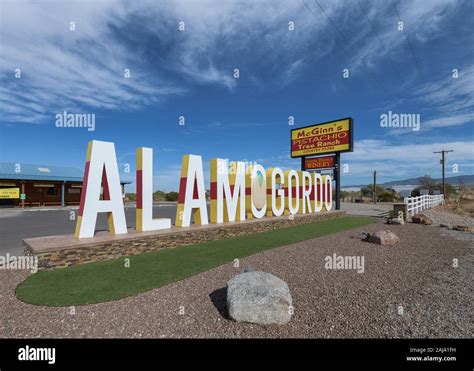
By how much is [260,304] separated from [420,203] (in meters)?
22.3

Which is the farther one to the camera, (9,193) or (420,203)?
(9,193)

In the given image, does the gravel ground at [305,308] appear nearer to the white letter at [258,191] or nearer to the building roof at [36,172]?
the white letter at [258,191]

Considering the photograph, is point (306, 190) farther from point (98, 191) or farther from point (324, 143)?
point (98, 191)

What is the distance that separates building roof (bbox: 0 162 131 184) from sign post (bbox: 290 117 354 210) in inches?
948

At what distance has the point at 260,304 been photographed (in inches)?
134

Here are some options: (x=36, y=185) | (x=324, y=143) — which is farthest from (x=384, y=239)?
(x=36, y=185)

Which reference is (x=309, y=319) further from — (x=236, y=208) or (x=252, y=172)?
(x=252, y=172)

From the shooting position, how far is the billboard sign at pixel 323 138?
57.6 feet

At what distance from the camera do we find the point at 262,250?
760 cm

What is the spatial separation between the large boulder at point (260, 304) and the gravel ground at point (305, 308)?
0.11m

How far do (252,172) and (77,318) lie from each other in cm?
965

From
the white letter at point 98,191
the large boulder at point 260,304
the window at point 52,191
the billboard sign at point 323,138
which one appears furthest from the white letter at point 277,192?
the window at point 52,191
